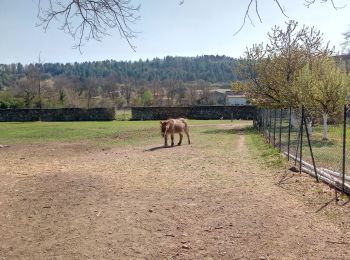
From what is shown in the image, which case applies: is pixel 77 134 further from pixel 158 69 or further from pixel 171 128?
pixel 158 69

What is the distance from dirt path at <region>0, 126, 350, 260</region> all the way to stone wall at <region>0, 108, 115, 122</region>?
38.9m

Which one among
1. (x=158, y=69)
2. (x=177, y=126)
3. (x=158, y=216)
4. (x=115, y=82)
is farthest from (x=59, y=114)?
(x=158, y=69)

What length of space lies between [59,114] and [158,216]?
156 feet

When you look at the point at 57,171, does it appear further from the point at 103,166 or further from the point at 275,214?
the point at 275,214

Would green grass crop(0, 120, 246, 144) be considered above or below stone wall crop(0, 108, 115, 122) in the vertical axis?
below

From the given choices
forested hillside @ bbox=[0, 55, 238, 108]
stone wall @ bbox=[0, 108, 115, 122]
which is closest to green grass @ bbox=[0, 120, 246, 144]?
stone wall @ bbox=[0, 108, 115, 122]

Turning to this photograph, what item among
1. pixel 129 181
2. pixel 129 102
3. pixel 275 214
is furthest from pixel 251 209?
pixel 129 102

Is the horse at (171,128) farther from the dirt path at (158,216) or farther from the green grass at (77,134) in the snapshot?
the dirt path at (158,216)

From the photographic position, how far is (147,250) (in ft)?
18.9

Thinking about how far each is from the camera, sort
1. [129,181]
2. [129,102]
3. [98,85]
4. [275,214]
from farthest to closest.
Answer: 1. [98,85]
2. [129,102]
3. [129,181]
4. [275,214]

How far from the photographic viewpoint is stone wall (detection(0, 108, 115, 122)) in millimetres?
51750

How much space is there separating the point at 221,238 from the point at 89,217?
7.83ft

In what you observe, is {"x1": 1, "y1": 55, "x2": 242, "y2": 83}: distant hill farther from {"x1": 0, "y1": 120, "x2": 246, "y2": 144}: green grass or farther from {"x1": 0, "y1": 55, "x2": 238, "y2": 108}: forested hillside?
{"x1": 0, "y1": 120, "x2": 246, "y2": 144}: green grass

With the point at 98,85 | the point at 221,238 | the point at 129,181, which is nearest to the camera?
the point at 221,238
